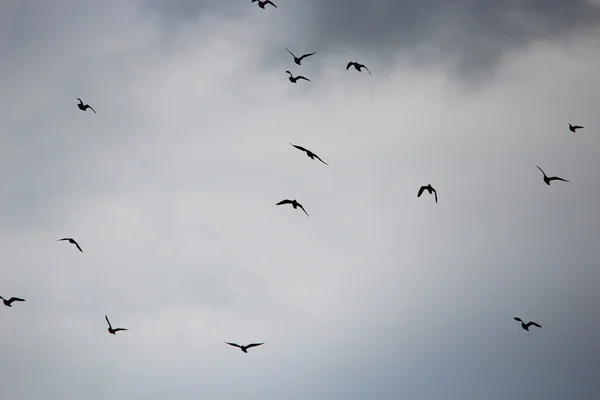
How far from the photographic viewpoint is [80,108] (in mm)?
94625

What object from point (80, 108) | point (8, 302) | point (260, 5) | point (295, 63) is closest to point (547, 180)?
point (295, 63)

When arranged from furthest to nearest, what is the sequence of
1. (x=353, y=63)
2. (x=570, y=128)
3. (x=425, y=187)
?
(x=570, y=128), (x=353, y=63), (x=425, y=187)

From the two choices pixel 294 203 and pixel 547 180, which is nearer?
pixel 294 203

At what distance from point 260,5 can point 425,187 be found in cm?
3121

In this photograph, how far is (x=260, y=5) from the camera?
8812cm

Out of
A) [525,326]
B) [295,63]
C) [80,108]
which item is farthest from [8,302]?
[525,326]

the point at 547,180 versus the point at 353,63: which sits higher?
the point at 353,63

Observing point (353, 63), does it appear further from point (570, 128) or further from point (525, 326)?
point (525, 326)

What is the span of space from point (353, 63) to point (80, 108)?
37.7m

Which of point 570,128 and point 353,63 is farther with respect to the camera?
point 570,128

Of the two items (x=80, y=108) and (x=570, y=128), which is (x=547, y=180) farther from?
(x=80, y=108)

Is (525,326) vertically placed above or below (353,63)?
below

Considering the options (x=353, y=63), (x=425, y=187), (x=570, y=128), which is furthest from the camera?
(x=570, y=128)

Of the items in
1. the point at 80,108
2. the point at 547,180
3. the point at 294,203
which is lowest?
the point at 294,203
